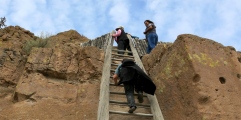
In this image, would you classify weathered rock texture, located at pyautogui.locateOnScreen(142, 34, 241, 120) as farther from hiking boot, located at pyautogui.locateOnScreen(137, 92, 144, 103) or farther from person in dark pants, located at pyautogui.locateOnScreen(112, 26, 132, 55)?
person in dark pants, located at pyautogui.locateOnScreen(112, 26, 132, 55)

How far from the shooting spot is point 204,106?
16.1 ft

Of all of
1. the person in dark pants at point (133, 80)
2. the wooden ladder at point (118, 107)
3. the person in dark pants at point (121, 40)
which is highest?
the person in dark pants at point (121, 40)

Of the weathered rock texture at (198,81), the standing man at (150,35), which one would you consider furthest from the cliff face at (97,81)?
the standing man at (150,35)

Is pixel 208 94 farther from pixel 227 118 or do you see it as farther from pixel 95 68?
pixel 95 68

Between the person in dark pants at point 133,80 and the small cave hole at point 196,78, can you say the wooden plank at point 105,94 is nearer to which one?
the person in dark pants at point 133,80

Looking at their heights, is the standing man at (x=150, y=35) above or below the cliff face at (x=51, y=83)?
above

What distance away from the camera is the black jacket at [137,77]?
5.52m

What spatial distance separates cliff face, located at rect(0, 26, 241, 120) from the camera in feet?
16.7

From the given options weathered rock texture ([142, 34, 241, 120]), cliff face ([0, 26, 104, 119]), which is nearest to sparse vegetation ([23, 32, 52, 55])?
cliff face ([0, 26, 104, 119])

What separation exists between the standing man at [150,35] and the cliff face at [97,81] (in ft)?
5.29

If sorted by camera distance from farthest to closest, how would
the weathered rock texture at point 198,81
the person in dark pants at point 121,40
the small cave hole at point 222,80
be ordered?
the person in dark pants at point 121,40 → the small cave hole at point 222,80 → the weathered rock texture at point 198,81

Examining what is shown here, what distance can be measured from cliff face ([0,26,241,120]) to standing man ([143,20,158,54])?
5.29ft

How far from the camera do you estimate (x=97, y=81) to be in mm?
6844

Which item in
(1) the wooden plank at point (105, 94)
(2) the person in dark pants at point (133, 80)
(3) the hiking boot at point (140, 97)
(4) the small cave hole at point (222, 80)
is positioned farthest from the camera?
(3) the hiking boot at point (140, 97)
